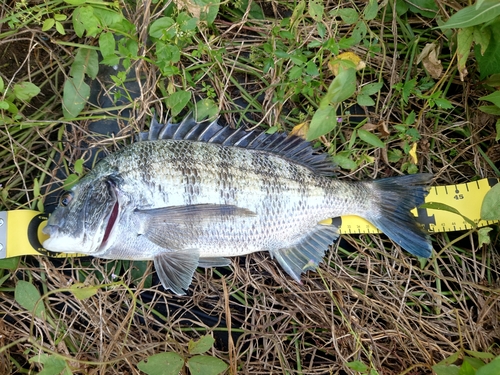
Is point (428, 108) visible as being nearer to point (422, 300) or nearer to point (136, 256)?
point (422, 300)

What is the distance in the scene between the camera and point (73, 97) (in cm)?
295

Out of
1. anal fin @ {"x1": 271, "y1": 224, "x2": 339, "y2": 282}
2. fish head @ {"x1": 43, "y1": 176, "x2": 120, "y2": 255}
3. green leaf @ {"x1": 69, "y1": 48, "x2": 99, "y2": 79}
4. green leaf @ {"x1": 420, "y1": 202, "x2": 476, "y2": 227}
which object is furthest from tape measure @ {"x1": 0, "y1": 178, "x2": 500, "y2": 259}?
green leaf @ {"x1": 69, "y1": 48, "x2": 99, "y2": 79}

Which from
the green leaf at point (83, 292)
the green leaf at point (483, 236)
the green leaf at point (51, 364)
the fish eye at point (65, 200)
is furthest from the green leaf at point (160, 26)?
the green leaf at point (483, 236)

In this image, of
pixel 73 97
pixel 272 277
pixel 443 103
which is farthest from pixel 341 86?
pixel 73 97

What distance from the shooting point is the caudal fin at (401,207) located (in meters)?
2.88

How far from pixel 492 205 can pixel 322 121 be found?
4.46 ft

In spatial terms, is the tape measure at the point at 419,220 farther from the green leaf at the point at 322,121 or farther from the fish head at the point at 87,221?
the green leaf at the point at 322,121

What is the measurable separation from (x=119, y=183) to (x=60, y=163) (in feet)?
2.58

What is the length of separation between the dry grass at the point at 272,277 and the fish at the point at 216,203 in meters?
0.22

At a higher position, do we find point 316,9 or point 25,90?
point 316,9

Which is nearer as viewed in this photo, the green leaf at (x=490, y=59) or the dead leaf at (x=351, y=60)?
the green leaf at (x=490, y=59)

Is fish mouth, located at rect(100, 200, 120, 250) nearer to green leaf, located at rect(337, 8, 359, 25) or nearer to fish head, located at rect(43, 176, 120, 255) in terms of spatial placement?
fish head, located at rect(43, 176, 120, 255)

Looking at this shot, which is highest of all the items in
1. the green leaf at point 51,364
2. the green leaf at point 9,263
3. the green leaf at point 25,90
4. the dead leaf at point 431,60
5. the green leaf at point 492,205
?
the dead leaf at point 431,60

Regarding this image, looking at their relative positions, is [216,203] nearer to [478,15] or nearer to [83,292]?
[83,292]
